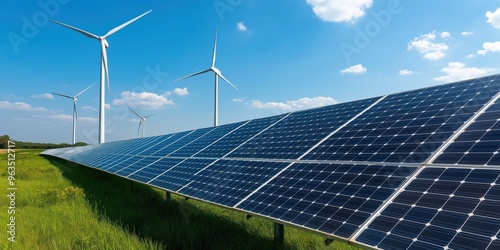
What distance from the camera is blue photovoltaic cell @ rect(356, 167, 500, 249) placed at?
446cm

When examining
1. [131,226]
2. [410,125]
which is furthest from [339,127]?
[131,226]

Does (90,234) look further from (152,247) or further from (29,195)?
(29,195)

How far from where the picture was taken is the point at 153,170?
552 inches

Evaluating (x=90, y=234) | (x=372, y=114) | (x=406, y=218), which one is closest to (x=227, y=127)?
(x=372, y=114)

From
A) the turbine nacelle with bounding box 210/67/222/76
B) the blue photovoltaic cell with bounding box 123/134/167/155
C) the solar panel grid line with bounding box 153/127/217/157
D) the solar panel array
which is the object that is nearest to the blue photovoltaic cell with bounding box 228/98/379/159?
the solar panel array

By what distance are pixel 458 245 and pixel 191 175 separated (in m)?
8.45

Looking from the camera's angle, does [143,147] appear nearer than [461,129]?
No

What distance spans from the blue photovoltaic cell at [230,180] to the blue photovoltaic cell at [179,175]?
43 centimetres

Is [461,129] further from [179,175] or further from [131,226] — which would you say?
[131,226]

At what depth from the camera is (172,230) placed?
947 cm

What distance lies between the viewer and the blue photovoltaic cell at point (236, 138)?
13617mm

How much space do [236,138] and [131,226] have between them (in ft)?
20.3

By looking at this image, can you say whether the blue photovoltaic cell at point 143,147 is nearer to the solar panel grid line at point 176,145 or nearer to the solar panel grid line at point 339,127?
the solar panel grid line at point 176,145

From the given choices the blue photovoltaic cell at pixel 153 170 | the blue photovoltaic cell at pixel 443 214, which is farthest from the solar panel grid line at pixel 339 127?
the blue photovoltaic cell at pixel 153 170
